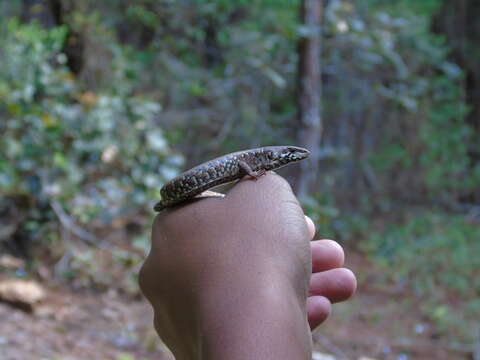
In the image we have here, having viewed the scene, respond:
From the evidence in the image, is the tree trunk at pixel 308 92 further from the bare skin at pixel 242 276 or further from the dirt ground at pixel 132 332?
the bare skin at pixel 242 276

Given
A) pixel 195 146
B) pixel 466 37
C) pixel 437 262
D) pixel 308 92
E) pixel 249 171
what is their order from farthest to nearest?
pixel 466 37, pixel 195 146, pixel 437 262, pixel 308 92, pixel 249 171

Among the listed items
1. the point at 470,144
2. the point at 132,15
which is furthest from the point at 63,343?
the point at 470,144

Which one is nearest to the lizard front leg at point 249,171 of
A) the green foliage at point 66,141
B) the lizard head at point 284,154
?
the lizard head at point 284,154

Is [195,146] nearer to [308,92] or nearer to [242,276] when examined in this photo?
[308,92]

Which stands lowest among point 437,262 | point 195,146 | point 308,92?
point 437,262

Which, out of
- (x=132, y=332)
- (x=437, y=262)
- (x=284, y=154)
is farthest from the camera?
(x=437, y=262)

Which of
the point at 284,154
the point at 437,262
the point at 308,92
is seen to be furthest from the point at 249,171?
the point at 437,262

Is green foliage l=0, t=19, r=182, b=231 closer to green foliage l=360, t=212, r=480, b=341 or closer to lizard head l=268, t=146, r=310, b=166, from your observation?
lizard head l=268, t=146, r=310, b=166

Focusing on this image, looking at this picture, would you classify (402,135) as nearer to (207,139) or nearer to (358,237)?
(358,237)
